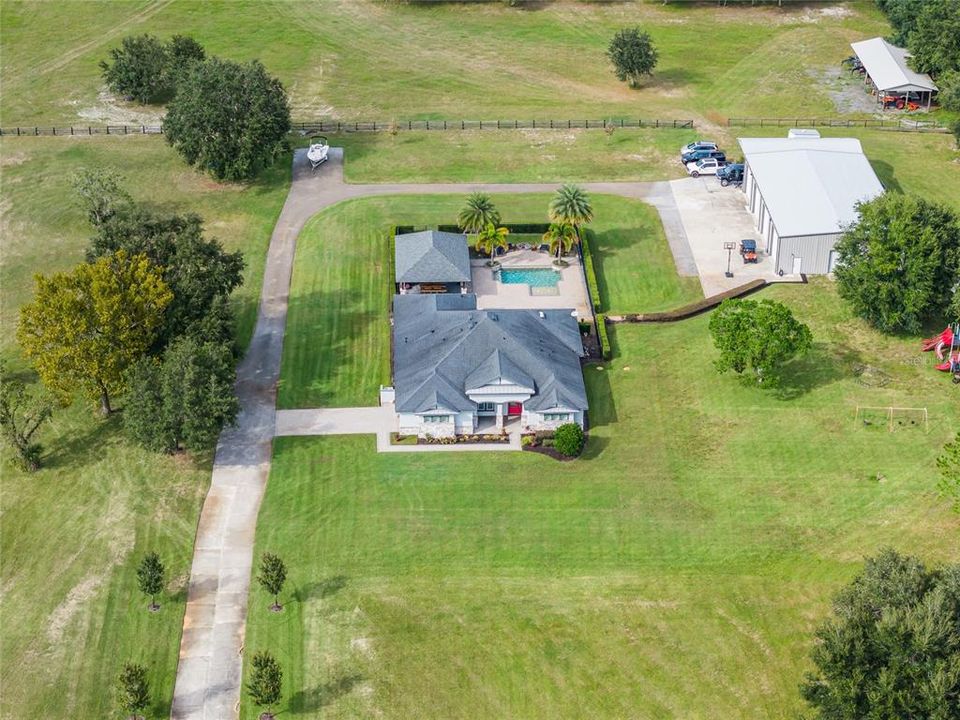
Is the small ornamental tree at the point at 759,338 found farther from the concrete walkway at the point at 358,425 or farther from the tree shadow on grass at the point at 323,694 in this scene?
the tree shadow on grass at the point at 323,694

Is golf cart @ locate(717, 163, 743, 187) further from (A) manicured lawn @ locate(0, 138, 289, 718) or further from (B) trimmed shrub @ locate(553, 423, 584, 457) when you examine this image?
(A) manicured lawn @ locate(0, 138, 289, 718)

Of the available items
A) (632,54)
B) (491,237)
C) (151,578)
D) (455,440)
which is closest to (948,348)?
(491,237)

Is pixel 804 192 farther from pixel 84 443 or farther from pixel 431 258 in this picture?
pixel 84 443

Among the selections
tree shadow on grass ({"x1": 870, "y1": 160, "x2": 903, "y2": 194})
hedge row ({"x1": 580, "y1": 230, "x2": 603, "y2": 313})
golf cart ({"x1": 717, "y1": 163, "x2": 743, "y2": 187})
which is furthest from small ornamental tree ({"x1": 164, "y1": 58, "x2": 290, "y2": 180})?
tree shadow on grass ({"x1": 870, "y1": 160, "x2": 903, "y2": 194})

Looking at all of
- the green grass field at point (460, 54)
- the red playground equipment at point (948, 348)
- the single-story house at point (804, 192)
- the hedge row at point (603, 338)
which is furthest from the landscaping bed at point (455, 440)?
the green grass field at point (460, 54)

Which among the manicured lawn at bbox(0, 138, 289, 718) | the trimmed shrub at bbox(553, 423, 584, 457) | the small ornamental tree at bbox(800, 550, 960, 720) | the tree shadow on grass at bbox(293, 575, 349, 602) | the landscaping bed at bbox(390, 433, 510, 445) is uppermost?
the small ornamental tree at bbox(800, 550, 960, 720)

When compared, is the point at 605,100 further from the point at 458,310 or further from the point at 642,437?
the point at 642,437

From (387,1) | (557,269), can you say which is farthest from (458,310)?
(387,1)
